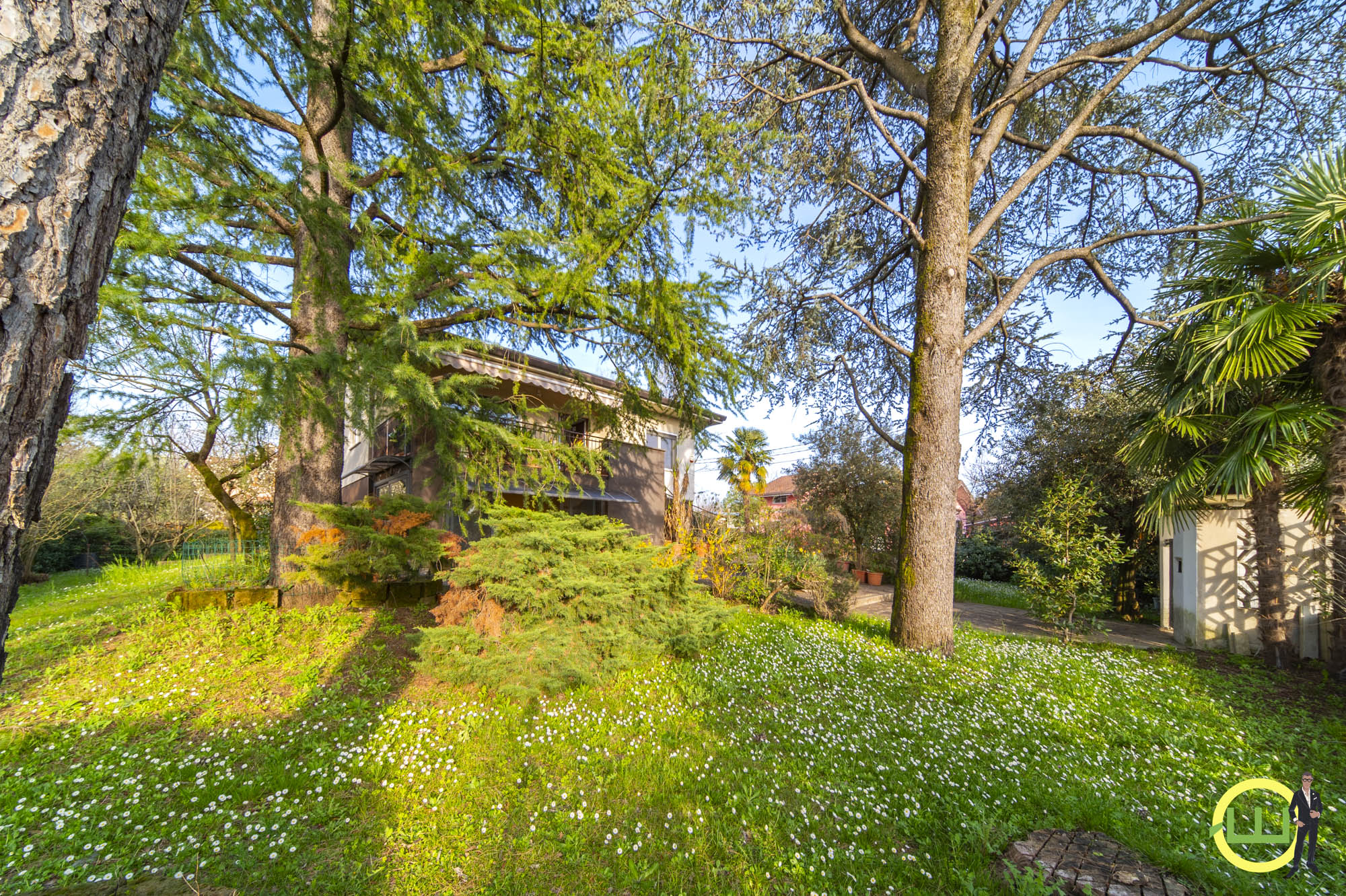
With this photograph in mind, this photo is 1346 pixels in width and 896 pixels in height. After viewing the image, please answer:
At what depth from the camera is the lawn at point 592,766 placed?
2457 mm

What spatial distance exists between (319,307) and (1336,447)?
11145mm

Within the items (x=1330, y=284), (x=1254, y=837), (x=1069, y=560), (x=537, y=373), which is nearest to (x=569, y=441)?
→ (x=537, y=373)

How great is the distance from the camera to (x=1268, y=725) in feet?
14.5

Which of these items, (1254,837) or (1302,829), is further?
(1302,829)

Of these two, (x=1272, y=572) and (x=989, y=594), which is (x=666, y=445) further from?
(x=1272, y=572)

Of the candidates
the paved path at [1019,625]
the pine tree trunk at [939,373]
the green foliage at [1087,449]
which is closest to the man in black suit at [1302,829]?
the pine tree trunk at [939,373]

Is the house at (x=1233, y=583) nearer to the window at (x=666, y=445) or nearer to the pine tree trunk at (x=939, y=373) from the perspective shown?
the pine tree trunk at (x=939, y=373)

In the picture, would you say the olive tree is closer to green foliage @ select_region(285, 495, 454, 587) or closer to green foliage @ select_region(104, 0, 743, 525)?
green foliage @ select_region(104, 0, 743, 525)

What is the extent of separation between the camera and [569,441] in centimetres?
1077

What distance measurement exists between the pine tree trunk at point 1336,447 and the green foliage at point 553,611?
6.79 m

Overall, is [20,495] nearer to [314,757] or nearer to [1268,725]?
[314,757]

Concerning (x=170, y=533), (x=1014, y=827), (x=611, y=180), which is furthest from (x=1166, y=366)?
(x=170, y=533)

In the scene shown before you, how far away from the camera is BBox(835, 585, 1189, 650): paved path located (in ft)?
25.2

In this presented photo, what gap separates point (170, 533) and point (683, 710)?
15.8 meters
